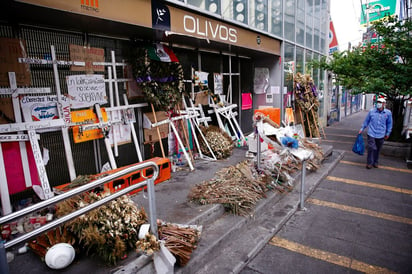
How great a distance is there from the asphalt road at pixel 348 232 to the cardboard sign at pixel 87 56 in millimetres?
4180

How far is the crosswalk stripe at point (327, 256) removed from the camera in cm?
318

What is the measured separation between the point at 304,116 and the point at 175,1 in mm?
7762

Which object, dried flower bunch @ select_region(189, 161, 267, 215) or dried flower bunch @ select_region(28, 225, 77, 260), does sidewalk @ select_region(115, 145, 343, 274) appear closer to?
dried flower bunch @ select_region(189, 161, 267, 215)

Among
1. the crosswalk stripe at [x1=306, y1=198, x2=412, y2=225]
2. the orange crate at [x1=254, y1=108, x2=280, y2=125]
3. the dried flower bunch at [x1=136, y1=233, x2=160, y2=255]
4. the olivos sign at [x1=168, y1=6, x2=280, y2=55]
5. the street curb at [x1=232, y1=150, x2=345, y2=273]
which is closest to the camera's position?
the dried flower bunch at [x1=136, y1=233, x2=160, y2=255]

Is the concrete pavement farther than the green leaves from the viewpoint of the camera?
No

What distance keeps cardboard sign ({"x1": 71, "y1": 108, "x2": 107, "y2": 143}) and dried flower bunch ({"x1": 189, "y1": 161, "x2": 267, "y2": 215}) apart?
2129 millimetres

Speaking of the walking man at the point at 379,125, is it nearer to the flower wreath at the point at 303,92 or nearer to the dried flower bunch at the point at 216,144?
the flower wreath at the point at 303,92

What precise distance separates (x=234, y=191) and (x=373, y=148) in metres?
5.01

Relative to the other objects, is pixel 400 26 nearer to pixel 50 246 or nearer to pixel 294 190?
pixel 294 190

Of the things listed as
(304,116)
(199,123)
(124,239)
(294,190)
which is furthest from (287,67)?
(124,239)

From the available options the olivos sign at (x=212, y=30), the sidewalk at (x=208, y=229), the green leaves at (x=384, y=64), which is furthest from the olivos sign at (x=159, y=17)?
the green leaves at (x=384, y=64)

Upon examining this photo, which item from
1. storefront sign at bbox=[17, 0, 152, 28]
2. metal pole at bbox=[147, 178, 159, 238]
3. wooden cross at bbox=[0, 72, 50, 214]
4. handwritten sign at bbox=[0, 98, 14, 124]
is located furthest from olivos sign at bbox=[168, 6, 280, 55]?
metal pole at bbox=[147, 178, 159, 238]

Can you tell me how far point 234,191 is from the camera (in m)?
4.26

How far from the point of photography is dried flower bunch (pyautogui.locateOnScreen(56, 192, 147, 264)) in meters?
2.61
